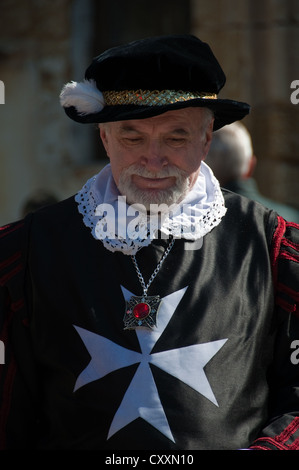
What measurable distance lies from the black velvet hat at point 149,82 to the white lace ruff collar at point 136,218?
270mm

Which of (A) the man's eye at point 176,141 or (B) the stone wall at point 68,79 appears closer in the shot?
(A) the man's eye at point 176,141

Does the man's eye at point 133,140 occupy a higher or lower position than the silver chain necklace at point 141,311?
higher

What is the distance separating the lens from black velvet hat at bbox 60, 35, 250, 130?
2850 millimetres

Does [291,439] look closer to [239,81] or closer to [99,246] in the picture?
[99,246]

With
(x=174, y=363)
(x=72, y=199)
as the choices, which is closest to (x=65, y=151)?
(x=72, y=199)

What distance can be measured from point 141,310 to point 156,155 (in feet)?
1.58

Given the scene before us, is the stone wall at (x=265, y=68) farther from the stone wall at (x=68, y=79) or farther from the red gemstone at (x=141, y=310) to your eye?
the red gemstone at (x=141, y=310)

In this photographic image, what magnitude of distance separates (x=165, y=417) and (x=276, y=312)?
51 centimetres

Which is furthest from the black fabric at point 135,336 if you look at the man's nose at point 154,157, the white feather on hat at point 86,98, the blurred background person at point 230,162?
the blurred background person at point 230,162

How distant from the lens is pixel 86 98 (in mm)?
2971

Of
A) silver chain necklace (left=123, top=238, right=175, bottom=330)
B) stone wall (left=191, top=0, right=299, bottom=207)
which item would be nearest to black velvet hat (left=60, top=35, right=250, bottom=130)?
silver chain necklace (left=123, top=238, right=175, bottom=330)

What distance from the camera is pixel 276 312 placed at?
295cm

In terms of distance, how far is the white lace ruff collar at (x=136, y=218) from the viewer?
298cm

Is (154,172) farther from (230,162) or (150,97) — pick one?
(230,162)
